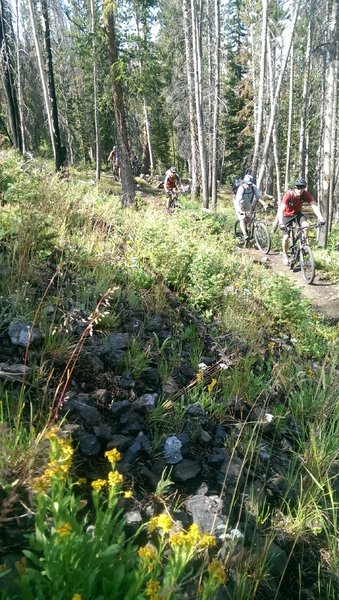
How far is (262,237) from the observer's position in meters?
12.0

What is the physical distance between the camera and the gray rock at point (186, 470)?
2.45 m

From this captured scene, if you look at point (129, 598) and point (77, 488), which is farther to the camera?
point (77, 488)

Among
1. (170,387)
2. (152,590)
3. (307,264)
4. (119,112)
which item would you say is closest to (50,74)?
(119,112)

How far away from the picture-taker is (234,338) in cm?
463

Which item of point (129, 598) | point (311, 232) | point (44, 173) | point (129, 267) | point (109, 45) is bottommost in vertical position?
point (311, 232)

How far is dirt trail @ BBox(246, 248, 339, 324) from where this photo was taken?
26.0 feet

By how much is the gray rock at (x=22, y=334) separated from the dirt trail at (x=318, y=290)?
5104mm

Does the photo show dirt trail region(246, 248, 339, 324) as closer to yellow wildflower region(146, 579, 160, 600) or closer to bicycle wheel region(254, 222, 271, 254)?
bicycle wheel region(254, 222, 271, 254)

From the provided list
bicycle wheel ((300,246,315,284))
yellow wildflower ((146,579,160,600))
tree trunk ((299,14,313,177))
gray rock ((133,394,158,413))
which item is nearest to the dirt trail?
bicycle wheel ((300,246,315,284))

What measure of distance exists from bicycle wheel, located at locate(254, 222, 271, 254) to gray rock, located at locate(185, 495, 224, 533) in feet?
33.2

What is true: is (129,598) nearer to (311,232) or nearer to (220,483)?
(220,483)

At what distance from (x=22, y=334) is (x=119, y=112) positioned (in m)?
9.89

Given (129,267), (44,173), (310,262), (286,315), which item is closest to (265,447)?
(129,267)

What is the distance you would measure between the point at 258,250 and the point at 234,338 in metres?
8.19
